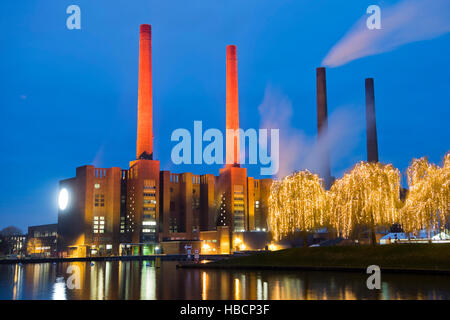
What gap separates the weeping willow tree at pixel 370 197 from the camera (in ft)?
182

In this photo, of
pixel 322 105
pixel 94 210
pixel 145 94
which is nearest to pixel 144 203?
pixel 94 210

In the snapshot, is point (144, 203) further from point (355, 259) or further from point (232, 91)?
point (355, 259)

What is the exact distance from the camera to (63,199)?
16725 cm

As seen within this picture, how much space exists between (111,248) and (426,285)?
130378mm

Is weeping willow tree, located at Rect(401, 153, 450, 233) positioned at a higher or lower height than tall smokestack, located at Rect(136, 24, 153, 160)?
lower

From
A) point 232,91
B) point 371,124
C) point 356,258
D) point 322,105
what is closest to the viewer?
point 356,258

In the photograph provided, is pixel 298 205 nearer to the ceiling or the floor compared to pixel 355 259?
nearer to the ceiling

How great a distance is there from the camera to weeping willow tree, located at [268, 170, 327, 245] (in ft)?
215

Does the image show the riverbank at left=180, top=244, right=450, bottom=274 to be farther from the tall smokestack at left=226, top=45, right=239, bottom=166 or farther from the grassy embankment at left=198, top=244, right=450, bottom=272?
the tall smokestack at left=226, top=45, right=239, bottom=166

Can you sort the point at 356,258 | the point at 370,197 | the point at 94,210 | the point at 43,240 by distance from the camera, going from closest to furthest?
the point at 356,258 → the point at 370,197 → the point at 94,210 → the point at 43,240

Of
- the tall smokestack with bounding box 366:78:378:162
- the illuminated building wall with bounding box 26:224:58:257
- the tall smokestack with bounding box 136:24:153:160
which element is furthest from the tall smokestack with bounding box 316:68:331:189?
the illuminated building wall with bounding box 26:224:58:257

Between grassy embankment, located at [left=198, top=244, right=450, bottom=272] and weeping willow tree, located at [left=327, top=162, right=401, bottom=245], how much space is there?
4685mm

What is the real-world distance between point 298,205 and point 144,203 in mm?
95402

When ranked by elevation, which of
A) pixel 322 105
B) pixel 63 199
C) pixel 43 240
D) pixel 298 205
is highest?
pixel 322 105
